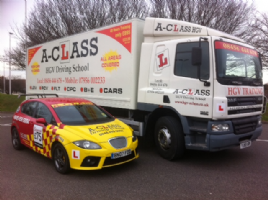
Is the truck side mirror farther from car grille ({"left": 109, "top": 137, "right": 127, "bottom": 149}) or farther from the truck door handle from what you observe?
car grille ({"left": 109, "top": 137, "right": 127, "bottom": 149})

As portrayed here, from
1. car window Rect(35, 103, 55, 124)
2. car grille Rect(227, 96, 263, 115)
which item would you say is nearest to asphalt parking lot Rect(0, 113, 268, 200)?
car window Rect(35, 103, 55, 124)

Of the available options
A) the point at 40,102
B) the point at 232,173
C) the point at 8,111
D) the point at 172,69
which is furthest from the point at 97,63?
the point at 8,111

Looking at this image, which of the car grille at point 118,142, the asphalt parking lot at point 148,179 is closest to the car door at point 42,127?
the asphalt parking lot at point 148,179

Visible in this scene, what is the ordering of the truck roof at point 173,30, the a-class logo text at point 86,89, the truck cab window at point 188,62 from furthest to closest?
the a-class logo text at point 86,89 → the truck roof at point 173,30 → the truck cab window at point 188,62

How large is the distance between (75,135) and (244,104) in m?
3.44

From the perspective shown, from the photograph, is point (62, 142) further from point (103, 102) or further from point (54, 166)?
point (103, 102)

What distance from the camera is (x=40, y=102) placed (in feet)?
18.2

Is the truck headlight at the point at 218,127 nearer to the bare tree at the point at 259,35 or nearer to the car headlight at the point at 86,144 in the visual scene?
the car headlight at the point at 86,144

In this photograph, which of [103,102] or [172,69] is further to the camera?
[103,102]

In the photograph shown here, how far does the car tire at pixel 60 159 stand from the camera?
14.2ft

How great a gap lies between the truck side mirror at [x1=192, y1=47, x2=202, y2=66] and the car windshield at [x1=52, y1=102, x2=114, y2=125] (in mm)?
2227

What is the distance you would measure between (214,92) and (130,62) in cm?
230

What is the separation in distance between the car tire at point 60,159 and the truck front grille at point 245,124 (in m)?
3.29

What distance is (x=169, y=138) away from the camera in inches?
206
